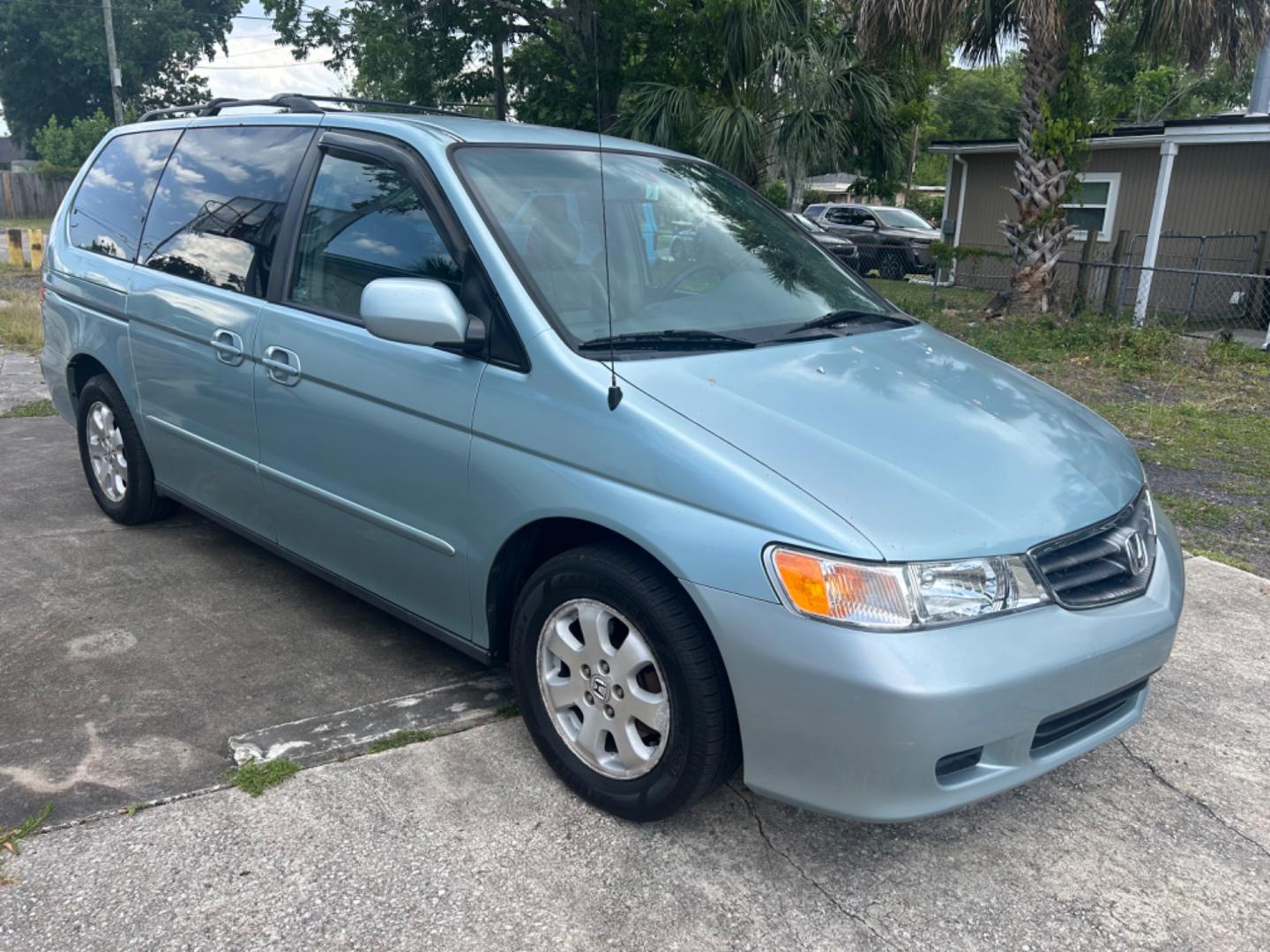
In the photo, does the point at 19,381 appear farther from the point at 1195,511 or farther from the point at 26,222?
the point at 26,222

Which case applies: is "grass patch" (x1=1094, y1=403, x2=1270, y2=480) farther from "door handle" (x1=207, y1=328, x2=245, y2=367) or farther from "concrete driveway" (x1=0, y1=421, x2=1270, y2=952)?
"door handle" (x1=207, y1=328, x2=245, y2=367)

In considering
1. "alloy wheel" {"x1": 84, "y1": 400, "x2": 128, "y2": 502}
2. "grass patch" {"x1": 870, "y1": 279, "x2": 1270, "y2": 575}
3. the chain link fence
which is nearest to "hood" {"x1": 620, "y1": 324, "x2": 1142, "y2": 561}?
"grass patch" {"x1": 870, "y1": 279, "x2": 1270, "y2": 575}

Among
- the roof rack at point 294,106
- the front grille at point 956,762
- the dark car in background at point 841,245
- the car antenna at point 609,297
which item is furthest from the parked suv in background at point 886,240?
the front grille at point 956,762

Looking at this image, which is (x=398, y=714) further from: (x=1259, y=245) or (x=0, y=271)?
(x=0, y=271)

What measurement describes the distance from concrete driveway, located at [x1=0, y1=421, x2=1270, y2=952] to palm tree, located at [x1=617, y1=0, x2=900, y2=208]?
981 cm

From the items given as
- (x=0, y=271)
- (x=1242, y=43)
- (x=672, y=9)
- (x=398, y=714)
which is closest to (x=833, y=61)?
(x=672, y=9)

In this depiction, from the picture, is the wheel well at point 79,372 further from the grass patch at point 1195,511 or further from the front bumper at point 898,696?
the grass patch at point 1195,511

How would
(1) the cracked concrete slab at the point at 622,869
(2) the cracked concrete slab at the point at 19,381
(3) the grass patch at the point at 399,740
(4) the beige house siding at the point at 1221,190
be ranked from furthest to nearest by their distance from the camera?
(4) the beige house siding at the point at 1221,190, (2) the cracked concrete slab at the point at 19,381, (3) the grass patch at the point at 399,740, (1) the cracked concrete slab at the point at 622,869

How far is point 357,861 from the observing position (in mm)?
2662

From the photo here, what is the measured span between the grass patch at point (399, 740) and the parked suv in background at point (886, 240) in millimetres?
19315

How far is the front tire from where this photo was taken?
2539 millimetres

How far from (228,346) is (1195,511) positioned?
4893 mm

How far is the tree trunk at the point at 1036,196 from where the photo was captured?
1167 cm

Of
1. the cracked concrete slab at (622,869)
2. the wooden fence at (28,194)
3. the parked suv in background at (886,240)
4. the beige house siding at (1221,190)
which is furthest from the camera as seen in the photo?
the wooden fence at (28,194)
